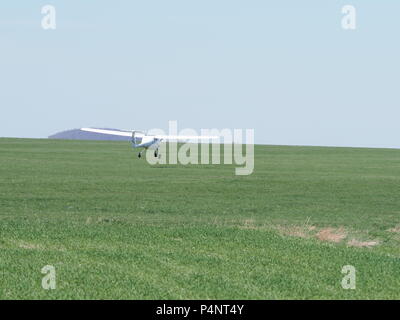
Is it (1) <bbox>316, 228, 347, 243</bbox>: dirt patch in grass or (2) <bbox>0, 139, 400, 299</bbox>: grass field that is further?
(1) <bbox>316, 228, 347, 243</bbox>: dirt patch in grass

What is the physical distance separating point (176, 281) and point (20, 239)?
21.2ft

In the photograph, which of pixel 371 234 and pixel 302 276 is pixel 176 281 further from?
pixel 371 234

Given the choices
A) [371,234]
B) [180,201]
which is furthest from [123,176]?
[371,234]

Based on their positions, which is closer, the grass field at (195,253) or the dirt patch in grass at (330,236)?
the grass field at (195,253)

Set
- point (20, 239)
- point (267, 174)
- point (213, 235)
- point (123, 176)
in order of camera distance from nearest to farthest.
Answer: point (20, 239), point (213, 235), point (123, 176), point (267, 174)

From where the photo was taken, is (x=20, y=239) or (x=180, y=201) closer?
A: (x=20, y=239)

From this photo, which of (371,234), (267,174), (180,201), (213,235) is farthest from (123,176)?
(213,235)

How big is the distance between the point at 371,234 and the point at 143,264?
14.7 metres

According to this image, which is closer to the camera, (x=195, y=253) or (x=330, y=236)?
(x=195, y=253)

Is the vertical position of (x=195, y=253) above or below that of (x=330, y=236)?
above

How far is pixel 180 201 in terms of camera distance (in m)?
48.7

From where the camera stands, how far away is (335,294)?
54.4ft
